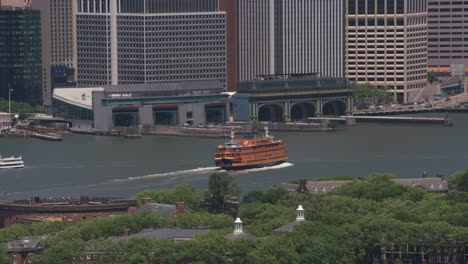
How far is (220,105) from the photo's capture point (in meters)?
152

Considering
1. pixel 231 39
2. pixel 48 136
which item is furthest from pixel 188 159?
pixel 231 39

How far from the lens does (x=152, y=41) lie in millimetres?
158125

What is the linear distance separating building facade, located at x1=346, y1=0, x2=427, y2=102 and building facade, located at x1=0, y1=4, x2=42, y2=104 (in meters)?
18.1

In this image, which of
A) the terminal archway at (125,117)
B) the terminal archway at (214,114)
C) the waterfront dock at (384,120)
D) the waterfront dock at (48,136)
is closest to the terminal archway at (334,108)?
the waterfront dock at (384,120)

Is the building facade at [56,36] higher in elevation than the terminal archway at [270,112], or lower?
higher

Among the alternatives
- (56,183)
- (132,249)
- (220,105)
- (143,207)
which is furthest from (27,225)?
(220,105)

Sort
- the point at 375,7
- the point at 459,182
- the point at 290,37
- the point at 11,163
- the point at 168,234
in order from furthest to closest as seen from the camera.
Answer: the point at 375,7, the point at 290,37, the point at 11,163, the point at 459,182, the point at 168,234

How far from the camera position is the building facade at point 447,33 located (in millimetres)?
179625

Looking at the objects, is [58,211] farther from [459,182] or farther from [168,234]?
[459,182]

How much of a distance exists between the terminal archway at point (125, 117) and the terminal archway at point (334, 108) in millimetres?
12113

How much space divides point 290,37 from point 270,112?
26.7ft

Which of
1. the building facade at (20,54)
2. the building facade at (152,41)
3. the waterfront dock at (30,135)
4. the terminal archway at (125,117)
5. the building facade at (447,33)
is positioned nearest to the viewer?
the waterfront dock at (30,135)

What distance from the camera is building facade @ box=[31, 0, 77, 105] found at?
538ft

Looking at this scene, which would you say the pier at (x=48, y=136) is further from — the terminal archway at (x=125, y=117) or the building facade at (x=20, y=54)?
the building facade at (x=20, y=54)
